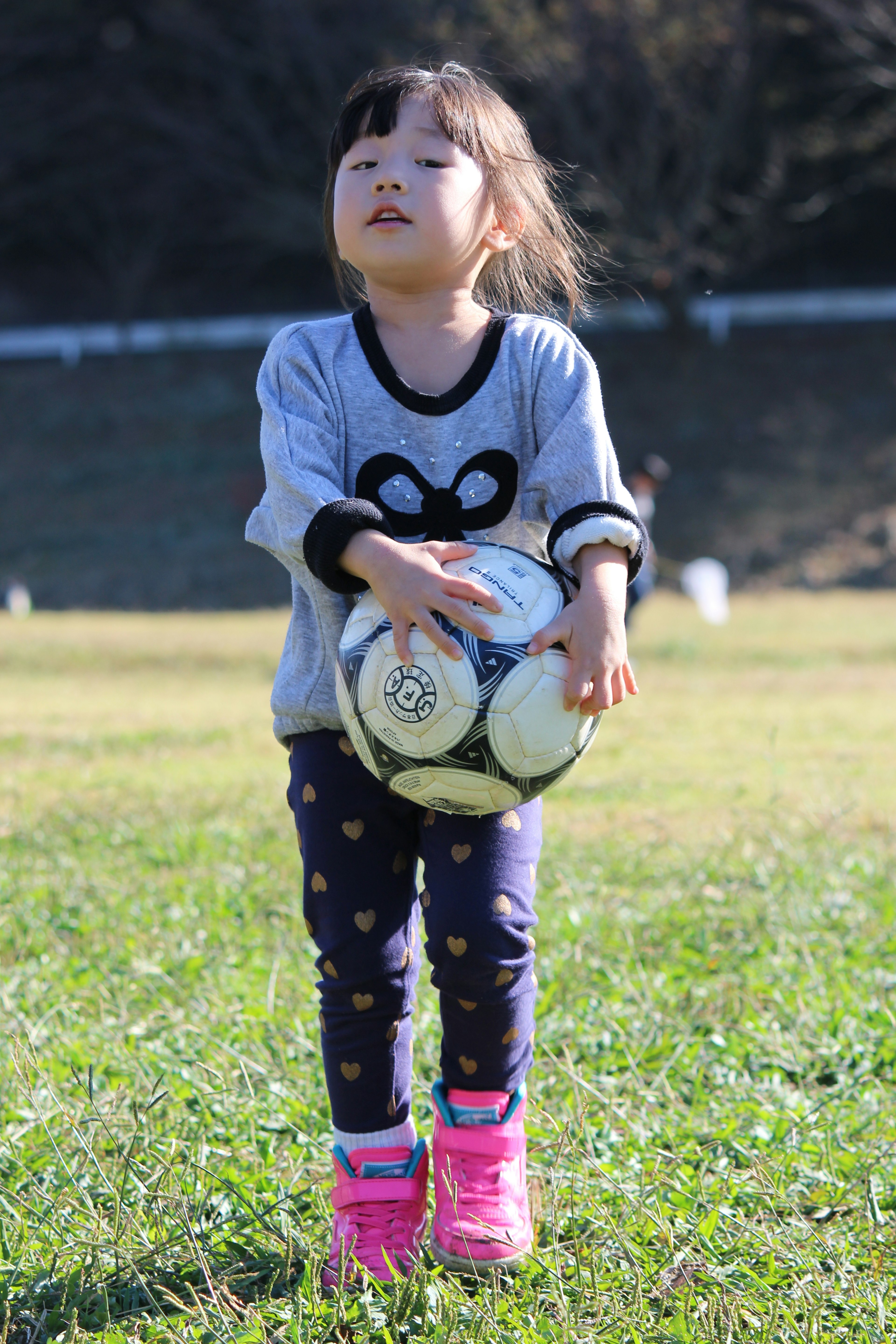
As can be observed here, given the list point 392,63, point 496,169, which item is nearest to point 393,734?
point 496,169

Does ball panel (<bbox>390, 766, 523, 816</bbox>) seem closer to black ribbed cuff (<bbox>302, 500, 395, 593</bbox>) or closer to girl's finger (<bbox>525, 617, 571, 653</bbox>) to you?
girl's finger (<bbox>525, 617, 571, 653</bbox>)

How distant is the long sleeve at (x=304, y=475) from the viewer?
1979 millimetres

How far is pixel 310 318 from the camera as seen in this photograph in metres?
20.4

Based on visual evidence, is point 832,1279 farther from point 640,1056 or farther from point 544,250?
point 544,250

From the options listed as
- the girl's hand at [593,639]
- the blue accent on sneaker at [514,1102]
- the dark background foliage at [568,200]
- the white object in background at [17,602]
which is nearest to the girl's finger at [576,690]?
the girl's hand at [593,639]

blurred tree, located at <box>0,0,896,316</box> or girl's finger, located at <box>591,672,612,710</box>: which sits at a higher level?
blurred tree, located at <box>0,0,896,316</box>

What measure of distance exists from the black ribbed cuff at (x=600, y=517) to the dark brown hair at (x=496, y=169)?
52 cm

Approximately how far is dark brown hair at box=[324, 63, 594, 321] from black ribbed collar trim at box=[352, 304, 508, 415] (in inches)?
8.7

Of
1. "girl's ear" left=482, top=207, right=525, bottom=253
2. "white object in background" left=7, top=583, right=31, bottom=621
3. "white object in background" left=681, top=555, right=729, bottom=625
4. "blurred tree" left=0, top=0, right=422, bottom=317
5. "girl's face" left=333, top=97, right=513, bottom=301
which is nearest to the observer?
"girl's face" left=333, top=97, right=513, bottom=301

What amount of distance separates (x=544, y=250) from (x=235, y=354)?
901 inches

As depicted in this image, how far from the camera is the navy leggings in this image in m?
2.05

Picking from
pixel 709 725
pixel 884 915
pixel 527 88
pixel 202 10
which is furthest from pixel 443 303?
pixel 202 10

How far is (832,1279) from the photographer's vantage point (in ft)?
6.35

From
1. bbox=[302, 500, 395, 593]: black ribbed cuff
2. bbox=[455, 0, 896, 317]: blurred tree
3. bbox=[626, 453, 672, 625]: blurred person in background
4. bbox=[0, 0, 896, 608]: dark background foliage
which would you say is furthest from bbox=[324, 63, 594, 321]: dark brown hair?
bbox=[455, 0, 896, 317]: blurred tree
